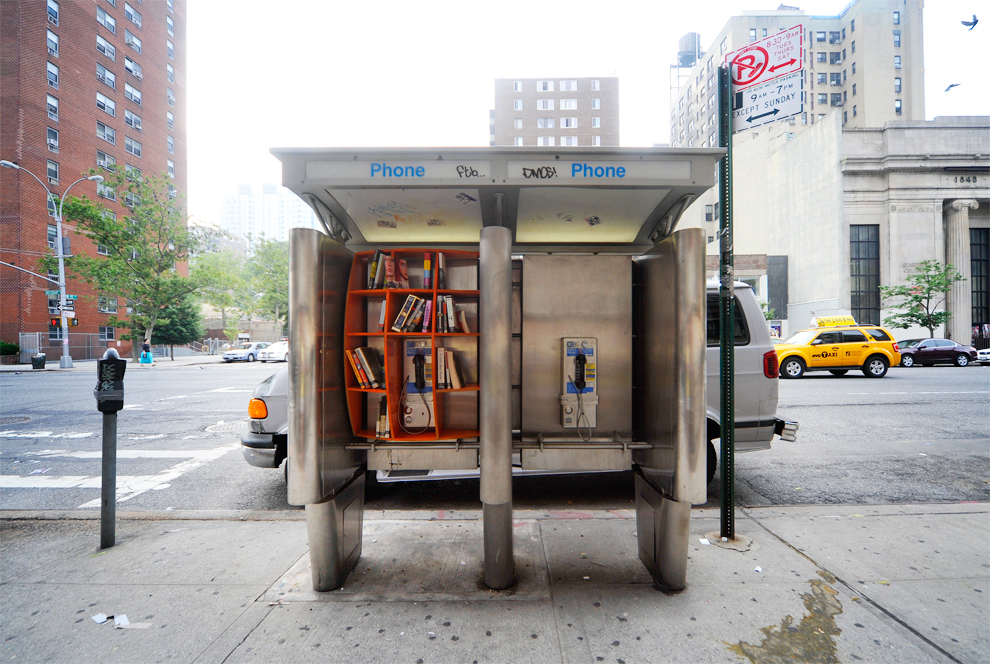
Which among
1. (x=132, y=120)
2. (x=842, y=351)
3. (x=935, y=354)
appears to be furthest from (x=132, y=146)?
(x=935, y=354)

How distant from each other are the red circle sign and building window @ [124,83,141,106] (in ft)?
163

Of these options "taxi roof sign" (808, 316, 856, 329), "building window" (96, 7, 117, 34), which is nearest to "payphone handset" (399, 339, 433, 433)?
"taxi roof sign" (808, 316, 856, 329)

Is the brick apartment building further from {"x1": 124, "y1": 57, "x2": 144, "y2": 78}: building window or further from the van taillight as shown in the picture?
the van taillight

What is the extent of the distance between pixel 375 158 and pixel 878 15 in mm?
77273

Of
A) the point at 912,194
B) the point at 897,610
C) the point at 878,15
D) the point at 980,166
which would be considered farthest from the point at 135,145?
the point at 878,15

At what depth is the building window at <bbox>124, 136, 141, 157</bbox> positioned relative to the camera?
38250 millimetres

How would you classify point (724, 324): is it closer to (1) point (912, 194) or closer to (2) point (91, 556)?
(2) point (91, 556)

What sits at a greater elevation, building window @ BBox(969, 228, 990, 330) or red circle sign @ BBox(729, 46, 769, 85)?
building window @ BBox(969, 228, 990, 330)

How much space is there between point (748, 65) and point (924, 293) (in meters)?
35.3

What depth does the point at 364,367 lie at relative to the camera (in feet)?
10.8

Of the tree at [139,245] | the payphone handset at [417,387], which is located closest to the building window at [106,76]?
the tree at [139,245]

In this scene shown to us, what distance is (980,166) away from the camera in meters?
32.0

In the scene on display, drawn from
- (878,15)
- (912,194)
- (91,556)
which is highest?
(878,15)

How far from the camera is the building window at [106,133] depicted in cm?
3554
